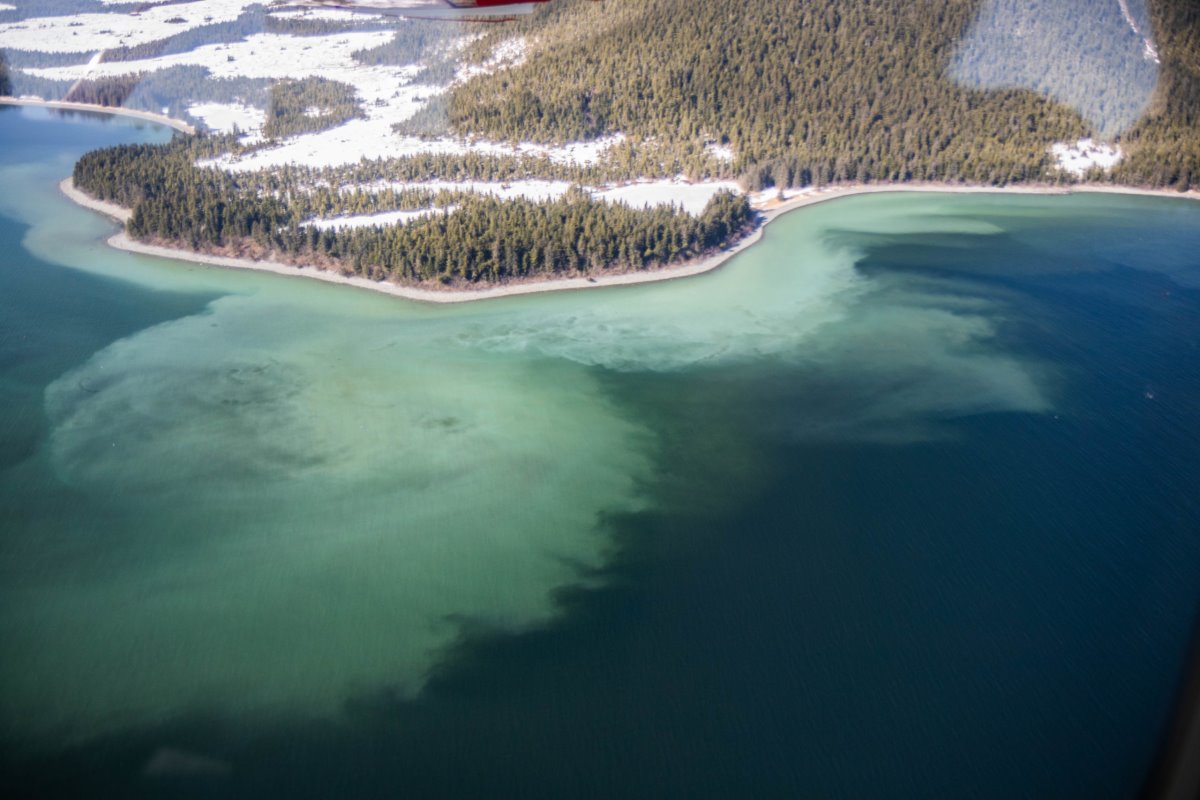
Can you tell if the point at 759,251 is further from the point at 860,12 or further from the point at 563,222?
the point at 860,12

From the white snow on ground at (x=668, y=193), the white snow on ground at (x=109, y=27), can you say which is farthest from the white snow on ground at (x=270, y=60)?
the white snow on ground at (x=668, y=193)

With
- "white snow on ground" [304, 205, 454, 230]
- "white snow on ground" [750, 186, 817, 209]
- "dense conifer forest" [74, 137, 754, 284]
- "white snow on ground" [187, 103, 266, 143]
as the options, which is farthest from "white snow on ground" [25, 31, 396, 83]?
"white snow on ground" [750, 186, 817, 209]

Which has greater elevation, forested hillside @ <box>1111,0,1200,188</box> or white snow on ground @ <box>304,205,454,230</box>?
forested hillside @ <box>1111,0,1200,188</box>

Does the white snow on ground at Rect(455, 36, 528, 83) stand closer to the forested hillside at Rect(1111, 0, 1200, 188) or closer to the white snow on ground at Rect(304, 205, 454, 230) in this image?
the white snow on ground at Rect(304, 205, 454, 230)

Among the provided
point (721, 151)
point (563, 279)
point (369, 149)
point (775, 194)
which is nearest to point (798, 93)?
point (721, 151)

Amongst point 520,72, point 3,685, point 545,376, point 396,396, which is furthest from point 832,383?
point 520,72

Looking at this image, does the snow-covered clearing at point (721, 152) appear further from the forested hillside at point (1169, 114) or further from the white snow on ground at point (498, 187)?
the forested hillside at point (1169, 114)

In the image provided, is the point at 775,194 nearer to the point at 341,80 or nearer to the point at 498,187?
the point at 498,187
